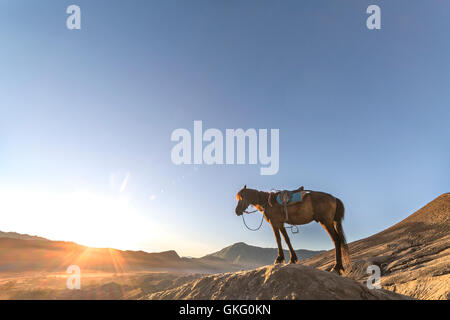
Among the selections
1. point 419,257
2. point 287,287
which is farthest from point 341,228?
point 419,257

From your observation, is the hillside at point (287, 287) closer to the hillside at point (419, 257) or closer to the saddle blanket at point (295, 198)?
the saddle blanket at point (295, 198)

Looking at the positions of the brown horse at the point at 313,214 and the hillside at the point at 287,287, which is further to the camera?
the brown horse at the point at 313,214

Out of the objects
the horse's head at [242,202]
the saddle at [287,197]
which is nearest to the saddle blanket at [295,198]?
the saddle at [287,197]

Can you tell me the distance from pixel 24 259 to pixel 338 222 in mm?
49077

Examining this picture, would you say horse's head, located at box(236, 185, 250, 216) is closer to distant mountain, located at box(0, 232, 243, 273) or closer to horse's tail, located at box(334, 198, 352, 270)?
horse's tail, located at box(334, 198, 352, 270)

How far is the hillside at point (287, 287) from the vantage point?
399 centimetres

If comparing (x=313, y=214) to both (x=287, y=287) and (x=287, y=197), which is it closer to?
(x=287, y=197)

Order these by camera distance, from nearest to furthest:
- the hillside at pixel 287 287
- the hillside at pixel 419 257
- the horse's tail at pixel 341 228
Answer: the hillside at pixel 287 287, the hillside at pixel 419 257, the horse's tail at pixel 341 228

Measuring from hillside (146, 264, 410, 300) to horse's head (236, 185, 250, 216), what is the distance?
3.01m

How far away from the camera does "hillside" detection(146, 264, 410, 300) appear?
399 centimetres

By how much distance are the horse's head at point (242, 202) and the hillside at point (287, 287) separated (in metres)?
3.01

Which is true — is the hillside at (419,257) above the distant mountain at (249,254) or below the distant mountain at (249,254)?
above
